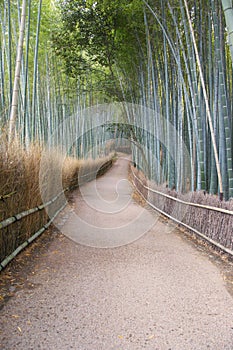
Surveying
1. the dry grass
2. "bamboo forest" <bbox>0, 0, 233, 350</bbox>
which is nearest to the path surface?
"bamboo forest" <bbox>0, 0, 233, 350</bbox>

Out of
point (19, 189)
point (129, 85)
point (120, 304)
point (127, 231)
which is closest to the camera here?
point (120, 304)

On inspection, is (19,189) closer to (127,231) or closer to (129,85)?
(127,231)

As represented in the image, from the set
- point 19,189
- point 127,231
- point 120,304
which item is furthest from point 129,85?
point 120,304

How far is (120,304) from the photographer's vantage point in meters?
2.36

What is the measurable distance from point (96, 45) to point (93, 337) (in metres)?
7.57

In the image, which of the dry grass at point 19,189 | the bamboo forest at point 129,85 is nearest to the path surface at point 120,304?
the dry grass at point 19,189

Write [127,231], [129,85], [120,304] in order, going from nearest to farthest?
1. [120,304]
2. [127,231]
3. [129,85]

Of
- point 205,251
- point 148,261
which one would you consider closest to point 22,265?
point 148,261

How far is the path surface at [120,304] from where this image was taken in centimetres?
188

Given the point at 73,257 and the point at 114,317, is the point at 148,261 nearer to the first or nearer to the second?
the point at 73,257

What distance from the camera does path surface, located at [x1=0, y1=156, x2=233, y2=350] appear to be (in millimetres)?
1883

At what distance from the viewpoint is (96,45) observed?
27.8ft

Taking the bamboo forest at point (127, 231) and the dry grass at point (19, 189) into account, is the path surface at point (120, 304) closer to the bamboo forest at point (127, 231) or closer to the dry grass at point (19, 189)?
the bamboo forest at point (127, 231)

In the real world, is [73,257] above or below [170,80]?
below
